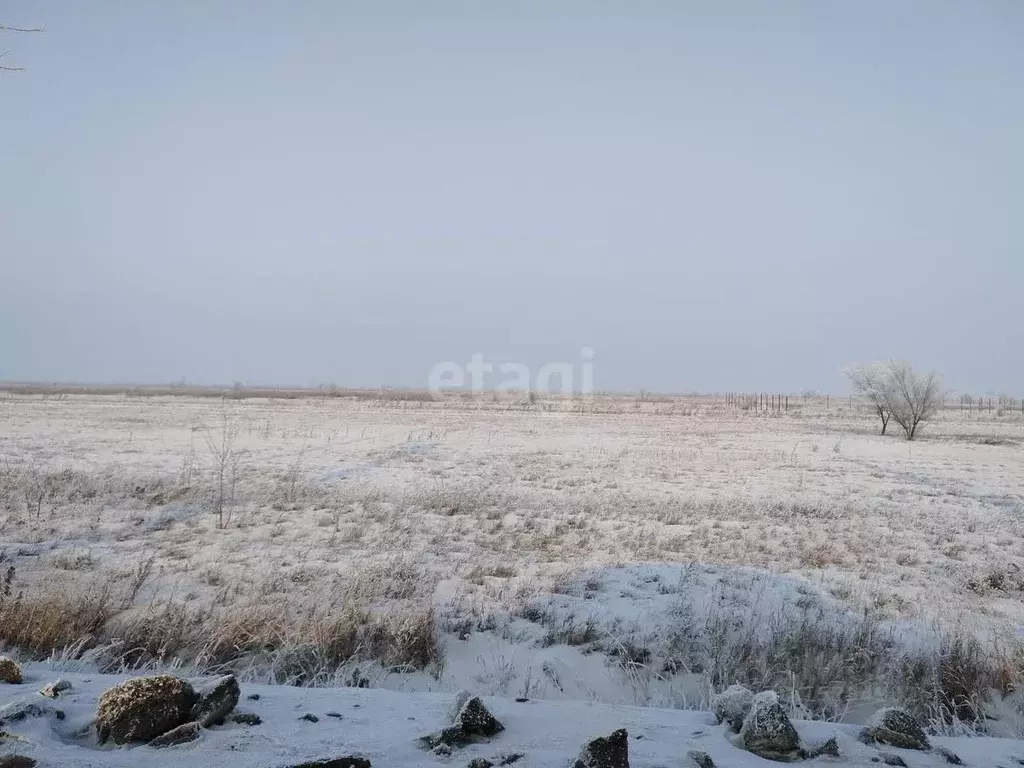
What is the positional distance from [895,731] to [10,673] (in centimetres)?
446

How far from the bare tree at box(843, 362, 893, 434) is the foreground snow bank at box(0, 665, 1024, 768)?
3305 centimetres

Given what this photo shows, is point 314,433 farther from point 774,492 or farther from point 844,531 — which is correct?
point 844,531

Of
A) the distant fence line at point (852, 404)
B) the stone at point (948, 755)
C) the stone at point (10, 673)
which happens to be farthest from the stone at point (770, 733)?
the distant fence line at point (852, 404)

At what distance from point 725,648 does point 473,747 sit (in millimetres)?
3039

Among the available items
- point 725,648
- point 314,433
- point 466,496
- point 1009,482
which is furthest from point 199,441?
point 1009,482

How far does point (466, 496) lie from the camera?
11016mm

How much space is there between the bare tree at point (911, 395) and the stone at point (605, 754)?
32.8 meters

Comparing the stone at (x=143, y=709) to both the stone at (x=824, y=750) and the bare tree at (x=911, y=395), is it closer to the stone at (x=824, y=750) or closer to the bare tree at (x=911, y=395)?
the stone at (x=824, y=750)

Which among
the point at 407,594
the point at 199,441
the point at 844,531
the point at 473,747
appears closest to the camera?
the point at 473,747

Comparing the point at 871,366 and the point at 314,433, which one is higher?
the point at 871,366

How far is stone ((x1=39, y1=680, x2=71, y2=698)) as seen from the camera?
2.71 metres

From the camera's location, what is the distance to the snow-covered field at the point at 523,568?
169 inches

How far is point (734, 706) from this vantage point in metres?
2.86

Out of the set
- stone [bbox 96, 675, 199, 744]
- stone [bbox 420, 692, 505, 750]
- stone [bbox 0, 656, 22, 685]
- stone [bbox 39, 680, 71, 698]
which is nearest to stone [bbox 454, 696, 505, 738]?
stone [bbox 420, 692, 505, 750]
